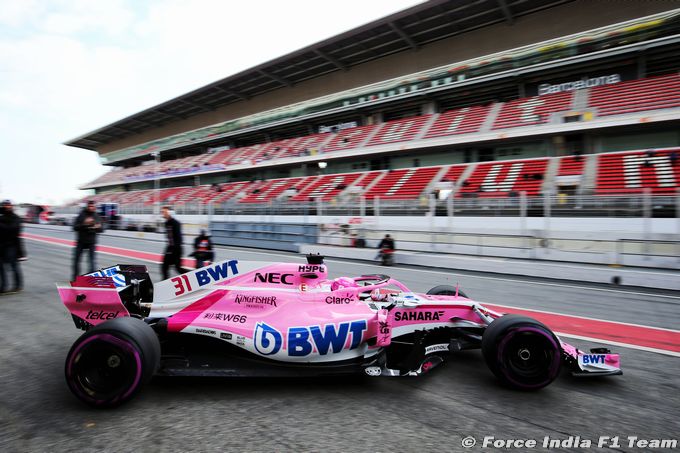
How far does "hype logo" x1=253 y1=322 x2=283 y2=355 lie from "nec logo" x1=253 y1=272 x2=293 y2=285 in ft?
1.93

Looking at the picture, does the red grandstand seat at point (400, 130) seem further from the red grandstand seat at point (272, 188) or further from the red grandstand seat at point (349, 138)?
the red grandstand seat at point (272, 188)

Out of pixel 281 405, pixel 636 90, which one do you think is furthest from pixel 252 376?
pixel 636 90

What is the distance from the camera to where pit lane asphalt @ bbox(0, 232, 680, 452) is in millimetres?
2350

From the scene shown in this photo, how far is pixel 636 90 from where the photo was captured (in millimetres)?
18641

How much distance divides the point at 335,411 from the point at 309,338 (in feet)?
2.00

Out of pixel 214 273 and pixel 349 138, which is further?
pixel 349 138

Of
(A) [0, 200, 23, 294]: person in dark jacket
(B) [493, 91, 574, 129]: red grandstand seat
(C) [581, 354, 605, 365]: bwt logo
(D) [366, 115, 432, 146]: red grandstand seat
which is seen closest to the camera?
(C) [581, 354, 605, 365]: bwt logo

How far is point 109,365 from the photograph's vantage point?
2.78 metres

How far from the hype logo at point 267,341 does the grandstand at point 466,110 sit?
11746 mm

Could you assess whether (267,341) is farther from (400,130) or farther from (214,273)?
(400,130)

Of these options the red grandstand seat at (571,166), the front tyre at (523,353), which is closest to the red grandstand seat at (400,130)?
the red grandstand seat at (571,166)

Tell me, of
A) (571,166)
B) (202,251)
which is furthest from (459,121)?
(202,251)

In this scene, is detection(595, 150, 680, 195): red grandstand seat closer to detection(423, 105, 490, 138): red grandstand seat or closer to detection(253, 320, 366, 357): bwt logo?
detection(423, 105, 490, 138): red grandstand seat

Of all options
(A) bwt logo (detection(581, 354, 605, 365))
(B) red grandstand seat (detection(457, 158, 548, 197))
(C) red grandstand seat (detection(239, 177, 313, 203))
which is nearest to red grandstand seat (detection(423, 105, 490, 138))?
(B) red grandstand seat (detection(457, 158, 548, 197))
